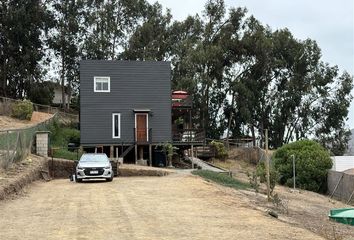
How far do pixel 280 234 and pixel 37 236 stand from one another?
15.9ft

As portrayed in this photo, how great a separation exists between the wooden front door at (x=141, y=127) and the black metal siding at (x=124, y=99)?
0.38m

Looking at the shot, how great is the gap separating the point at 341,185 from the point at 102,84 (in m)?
18.7

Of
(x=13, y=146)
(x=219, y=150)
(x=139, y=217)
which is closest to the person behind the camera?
(x=139, y=217)

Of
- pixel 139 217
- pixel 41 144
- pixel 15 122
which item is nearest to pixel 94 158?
pixel 41 144

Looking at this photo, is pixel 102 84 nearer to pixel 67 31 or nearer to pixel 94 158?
pixel 94 158

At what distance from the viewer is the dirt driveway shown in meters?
9.91

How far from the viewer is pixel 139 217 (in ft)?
39.4

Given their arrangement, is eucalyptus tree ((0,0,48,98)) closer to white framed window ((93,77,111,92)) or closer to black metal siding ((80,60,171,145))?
white framed window ((93,77,111,92))

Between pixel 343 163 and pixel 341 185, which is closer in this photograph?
pixel 341 185

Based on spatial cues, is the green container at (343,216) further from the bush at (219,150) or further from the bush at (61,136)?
the bush at (219,150)

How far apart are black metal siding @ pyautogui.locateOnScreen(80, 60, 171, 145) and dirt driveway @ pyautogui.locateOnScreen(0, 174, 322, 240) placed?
19.0 m

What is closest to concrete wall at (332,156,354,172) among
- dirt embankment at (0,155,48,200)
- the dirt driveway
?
dirt embankment at (0,155,48,200)

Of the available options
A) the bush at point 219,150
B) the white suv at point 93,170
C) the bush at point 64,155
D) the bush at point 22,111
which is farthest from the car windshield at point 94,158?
the bush at point 219,150

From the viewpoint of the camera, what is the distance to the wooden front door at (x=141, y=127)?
3781 cm
